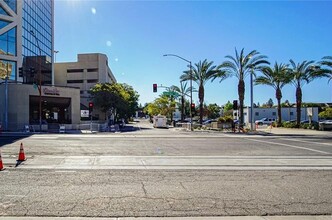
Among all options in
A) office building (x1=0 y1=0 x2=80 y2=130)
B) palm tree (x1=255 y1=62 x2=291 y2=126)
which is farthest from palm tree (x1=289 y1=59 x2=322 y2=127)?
office building (x1=0 y1=0 x2=80 y2=130)

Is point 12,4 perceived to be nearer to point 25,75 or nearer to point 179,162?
point 25,75

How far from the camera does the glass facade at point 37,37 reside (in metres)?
56.8

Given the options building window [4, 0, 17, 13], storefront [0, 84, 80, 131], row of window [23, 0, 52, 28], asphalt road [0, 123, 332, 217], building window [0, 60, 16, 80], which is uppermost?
row of window [23, 0, 52, 28]

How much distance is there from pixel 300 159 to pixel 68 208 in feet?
36.9

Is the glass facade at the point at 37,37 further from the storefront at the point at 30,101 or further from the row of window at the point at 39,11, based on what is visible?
the storefront at the point at 30,101

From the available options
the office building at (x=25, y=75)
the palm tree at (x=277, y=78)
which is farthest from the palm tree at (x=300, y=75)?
the office building at (x=25, y=75)

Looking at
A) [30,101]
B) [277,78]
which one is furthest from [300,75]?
[30,101]

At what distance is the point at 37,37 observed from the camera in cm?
6169

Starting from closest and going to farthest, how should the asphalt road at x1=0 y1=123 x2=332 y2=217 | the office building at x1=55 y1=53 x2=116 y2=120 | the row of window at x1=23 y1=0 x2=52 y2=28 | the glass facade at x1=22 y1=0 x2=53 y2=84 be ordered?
the asphalt road at x1=0 y1=123 x2=332 y2=217
the glass facade at x1=22 y1=0 x2=53 y2=84
the row of window at x1=23 y1=0 x2=52 y2=28
the office building at x1=55 y1=53 x2=116 y2=120

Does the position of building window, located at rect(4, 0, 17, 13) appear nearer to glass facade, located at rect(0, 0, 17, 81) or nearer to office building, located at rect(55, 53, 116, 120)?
glass facade, located at rect(0, 0, 17, 81)

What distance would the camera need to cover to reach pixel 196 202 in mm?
7281

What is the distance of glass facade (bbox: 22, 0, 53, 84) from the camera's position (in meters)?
56.8

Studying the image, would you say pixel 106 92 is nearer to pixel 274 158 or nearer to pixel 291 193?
pixel 274 158

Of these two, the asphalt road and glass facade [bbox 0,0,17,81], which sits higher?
glass facade [bbox 0,0,17,81]
